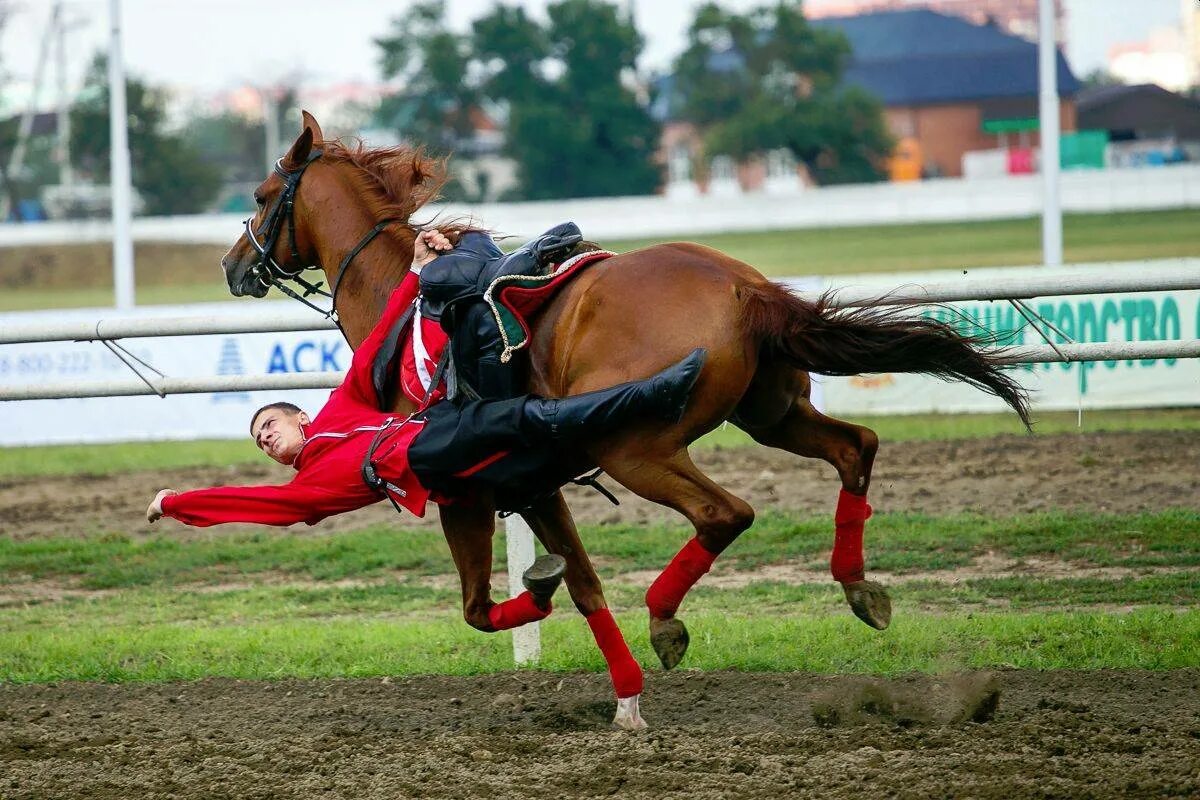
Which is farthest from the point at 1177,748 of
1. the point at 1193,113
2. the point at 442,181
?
the point at 1193,113

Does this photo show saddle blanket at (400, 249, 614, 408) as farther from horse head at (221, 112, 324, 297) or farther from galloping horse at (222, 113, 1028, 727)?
horse head at (221, 112, 324, 297)

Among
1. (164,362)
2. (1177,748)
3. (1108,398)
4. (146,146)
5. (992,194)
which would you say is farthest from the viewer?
(146,146)

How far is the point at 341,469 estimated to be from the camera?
17.2 ft

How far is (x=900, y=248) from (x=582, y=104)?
16.6 metres

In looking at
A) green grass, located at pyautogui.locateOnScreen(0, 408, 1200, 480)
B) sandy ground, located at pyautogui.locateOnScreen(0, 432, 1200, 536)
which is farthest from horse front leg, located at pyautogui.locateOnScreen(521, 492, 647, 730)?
green grass, located at pyautogui.locateOnScreen(0, 408, 1200, 480)

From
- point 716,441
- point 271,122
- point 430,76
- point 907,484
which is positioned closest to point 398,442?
point 907,484

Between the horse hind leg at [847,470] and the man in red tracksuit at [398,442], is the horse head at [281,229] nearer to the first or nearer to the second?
the man in red tracksuit at [398,442]

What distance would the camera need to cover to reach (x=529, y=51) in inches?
1981

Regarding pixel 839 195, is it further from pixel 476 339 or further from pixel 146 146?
pixel 476 339

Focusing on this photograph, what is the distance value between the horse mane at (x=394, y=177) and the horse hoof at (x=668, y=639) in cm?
181

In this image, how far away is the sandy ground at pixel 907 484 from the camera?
9359 millimetres

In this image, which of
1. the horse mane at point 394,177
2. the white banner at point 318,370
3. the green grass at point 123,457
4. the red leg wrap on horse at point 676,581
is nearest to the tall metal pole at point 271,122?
the green grass at point 123,457

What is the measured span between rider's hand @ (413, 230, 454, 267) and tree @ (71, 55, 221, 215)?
3935 cm

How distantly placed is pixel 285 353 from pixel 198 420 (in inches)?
76.0
